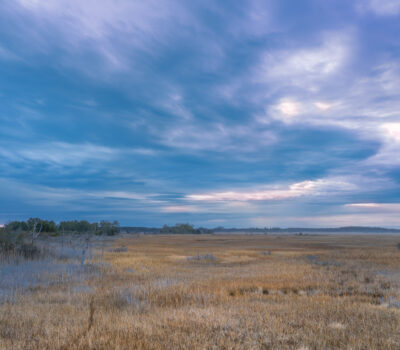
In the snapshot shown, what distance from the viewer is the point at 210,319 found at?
9391 mm

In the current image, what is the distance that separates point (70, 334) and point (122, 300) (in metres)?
4.38

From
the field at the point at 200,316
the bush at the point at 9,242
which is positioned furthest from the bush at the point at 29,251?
the field at the point at 200,316

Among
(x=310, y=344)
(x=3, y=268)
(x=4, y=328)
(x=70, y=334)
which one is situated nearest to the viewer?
(x=310, y=344)

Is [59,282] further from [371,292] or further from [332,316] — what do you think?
[371,292]

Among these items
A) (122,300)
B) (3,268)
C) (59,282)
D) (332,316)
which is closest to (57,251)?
(3,268)

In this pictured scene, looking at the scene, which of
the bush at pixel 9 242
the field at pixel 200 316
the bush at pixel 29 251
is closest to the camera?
the field at pixel 200 316

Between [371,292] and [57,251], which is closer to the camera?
[371,292]

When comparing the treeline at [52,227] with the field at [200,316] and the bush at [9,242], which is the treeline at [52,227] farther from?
the field at [200,316]

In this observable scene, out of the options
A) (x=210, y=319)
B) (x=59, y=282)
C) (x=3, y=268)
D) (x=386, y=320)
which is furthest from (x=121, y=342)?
(x=3, y=268)

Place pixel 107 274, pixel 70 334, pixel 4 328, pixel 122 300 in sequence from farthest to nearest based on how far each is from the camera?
pixel 107 274, pixel 122 300, pixel 4 328, pixel 70 334

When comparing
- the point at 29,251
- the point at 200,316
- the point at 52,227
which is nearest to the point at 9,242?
the point at 29,251

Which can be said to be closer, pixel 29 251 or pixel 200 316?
pixel 200 316

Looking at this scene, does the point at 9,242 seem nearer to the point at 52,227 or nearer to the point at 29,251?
the point at 29,251

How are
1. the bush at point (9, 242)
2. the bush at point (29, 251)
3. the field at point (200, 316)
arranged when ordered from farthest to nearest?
1. the bush at point (29, 251)
2. the bush at point (9, 242)
3. the field at point (200, 316)
